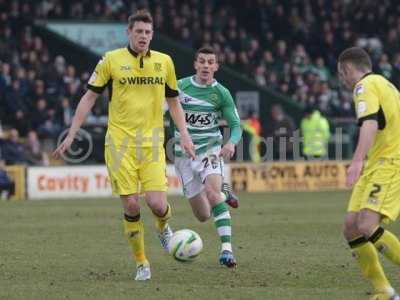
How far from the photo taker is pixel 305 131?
27.9 metres

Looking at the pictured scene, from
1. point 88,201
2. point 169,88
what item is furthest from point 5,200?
point 169,88

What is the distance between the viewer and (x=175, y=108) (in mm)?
10766

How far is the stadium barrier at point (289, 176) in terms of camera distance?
26.7 metres

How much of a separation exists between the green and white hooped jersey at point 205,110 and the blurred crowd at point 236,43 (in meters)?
12.7

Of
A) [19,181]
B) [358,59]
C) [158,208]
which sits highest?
[358,59]

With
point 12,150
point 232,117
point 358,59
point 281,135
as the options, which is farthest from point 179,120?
point 281,135

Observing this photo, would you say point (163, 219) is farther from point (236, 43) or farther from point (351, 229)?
point (236, 43)

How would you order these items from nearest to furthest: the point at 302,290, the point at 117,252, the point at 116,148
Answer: the point at 302,290, the point at 116,148, the point at 117,252

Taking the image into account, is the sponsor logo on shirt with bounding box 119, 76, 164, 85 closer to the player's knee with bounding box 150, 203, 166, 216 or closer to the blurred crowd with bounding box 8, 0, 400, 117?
the player's knee with bounding box 150, 203, 166, 216

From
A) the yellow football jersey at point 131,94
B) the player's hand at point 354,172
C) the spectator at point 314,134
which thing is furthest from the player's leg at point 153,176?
the spectator at point 314,134

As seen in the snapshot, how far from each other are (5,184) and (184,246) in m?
13.8

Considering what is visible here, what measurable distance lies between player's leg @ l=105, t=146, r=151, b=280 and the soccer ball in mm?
317

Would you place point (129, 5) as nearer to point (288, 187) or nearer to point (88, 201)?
point (288, 187)

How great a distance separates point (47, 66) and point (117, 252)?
1440cm
